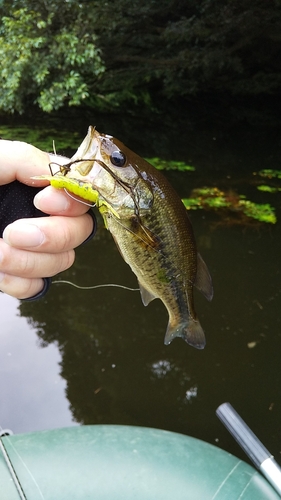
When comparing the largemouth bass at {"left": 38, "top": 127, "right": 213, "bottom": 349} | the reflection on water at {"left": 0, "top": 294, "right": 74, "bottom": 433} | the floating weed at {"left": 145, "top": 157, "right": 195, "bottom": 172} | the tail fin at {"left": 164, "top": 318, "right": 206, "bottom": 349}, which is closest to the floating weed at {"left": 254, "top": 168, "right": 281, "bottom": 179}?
the floating weed at {"left": 145, "top": 157, "right": 195, "bottom": 172}

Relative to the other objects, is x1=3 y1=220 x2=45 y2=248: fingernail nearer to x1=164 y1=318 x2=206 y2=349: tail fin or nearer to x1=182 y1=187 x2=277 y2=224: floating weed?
x1=164 y1=318 x2=206 y2=349: tail fin

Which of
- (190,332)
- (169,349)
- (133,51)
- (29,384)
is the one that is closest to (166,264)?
(190,332)

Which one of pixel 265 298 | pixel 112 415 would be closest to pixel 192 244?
pixel 112 415

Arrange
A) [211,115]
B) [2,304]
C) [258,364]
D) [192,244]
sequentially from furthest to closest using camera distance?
[211,115]
[2,304]
[258,364]
[192,244]

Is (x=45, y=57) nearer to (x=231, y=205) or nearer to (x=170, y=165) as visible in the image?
(x=170, y=165)

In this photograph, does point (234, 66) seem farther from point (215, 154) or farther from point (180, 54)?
point (215, 154)

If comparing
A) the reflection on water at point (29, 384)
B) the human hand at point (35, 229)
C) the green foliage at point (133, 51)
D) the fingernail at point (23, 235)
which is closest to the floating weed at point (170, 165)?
the green foliage at point (133, 51)
